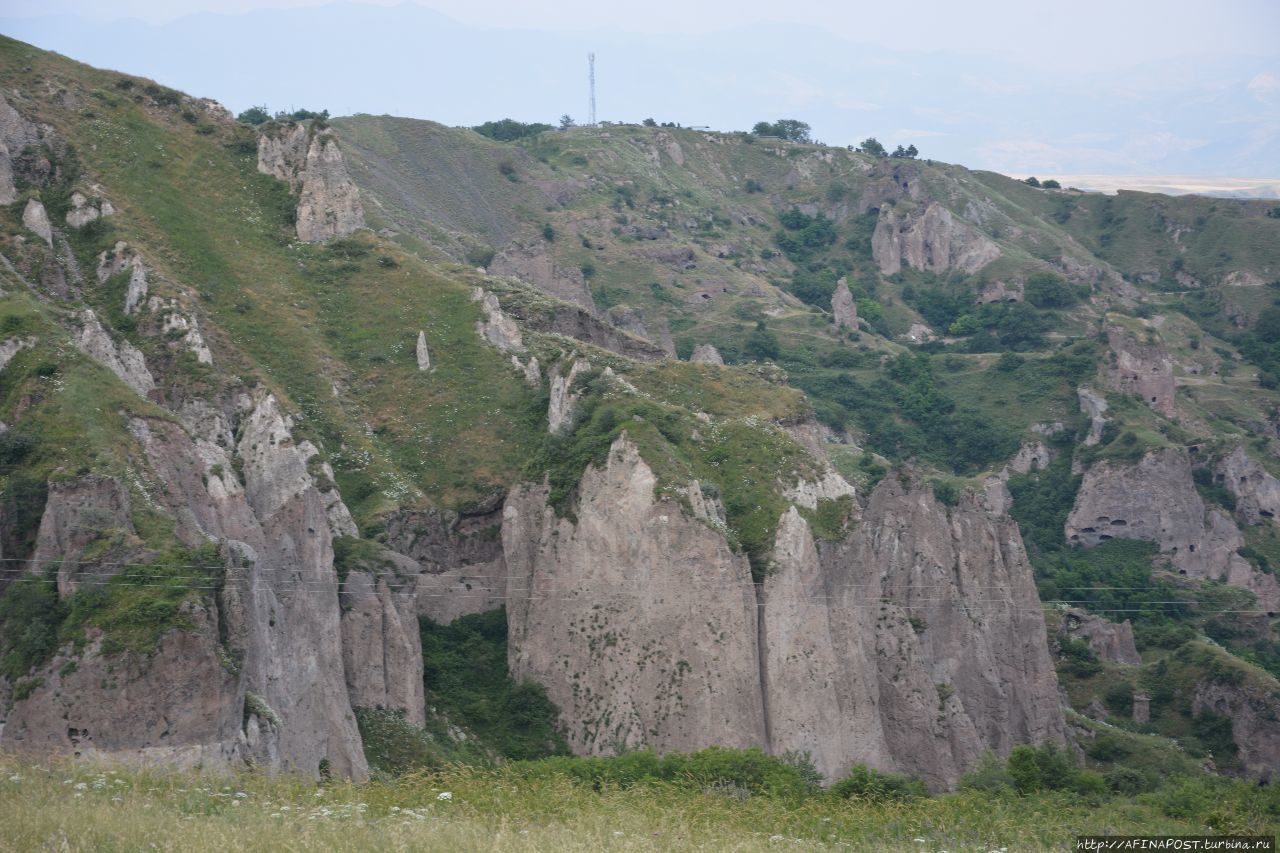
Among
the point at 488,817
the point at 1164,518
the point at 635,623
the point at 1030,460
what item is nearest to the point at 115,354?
the point at 635,623

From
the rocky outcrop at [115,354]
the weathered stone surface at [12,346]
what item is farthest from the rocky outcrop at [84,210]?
the weathered stone surface at [12,346]

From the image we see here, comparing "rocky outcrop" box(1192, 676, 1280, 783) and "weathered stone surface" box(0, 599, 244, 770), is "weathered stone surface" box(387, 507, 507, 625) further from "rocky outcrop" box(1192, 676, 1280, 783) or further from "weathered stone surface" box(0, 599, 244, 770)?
"rocky outcrop" box(1192, 676, 1280, 783)

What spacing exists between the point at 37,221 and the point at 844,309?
302ft

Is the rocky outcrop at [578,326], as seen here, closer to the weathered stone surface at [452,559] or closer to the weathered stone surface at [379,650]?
the weathered stone surface at [452,559]

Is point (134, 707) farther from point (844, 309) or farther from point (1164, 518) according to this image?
point (844, 309)

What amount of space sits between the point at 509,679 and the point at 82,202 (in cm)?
2563

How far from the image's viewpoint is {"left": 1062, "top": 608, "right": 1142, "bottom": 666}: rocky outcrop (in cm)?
8931

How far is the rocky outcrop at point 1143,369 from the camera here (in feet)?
452

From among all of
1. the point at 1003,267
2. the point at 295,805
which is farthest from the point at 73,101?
the point at 1003,267

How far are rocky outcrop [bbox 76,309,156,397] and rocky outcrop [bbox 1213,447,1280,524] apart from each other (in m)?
86.4

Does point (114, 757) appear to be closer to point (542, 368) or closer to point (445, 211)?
point (542, 368)

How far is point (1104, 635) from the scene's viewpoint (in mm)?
90375

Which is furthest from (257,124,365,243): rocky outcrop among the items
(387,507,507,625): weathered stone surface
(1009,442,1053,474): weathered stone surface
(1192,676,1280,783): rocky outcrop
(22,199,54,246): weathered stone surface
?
(1009,442,1053,474): weathered stone surface

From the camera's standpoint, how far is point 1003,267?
569ft
